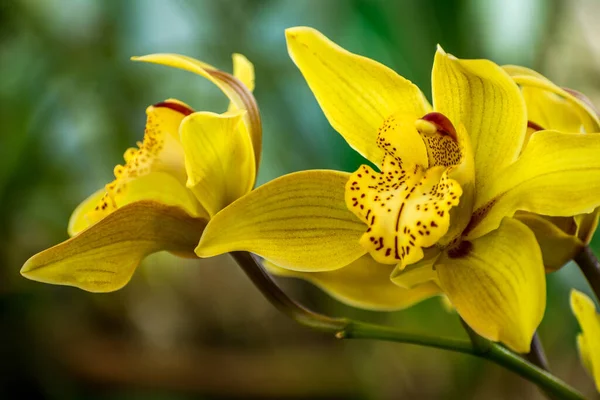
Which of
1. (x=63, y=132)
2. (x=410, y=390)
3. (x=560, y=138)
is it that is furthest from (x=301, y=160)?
(x=560, y=138)

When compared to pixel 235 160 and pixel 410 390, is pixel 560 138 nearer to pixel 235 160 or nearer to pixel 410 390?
pixel 235 160

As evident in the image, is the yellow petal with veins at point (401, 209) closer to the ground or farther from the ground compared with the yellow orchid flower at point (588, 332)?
farther from the ground

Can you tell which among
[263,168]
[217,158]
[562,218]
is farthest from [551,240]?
[263,168]

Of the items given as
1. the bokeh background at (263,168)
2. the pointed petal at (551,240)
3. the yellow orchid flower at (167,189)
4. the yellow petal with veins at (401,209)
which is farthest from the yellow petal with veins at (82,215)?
the bokeh background at (263,168)

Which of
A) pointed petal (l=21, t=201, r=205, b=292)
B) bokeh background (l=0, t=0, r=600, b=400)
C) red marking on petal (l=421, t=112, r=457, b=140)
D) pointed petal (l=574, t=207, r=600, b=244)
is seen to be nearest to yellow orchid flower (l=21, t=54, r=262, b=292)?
pointed petal (l=21, t=201, r=205, b=292)

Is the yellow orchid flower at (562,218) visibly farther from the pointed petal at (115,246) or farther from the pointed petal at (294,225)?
the pointed petal at (115,246)

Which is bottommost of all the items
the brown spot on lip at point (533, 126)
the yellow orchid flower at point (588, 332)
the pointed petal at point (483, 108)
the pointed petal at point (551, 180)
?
the yellow orchid flower at point (588, 332)
